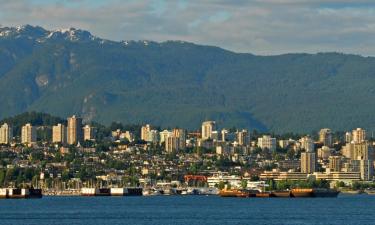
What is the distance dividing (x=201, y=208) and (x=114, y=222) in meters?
33.0

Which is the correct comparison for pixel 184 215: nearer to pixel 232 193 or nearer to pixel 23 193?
pixel 23 193

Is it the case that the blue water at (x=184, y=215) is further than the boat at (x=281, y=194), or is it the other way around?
the boat at (x=281, y=194)

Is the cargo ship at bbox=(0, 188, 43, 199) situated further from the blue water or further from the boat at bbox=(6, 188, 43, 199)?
the blue water

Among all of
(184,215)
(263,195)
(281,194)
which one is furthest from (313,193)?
(184,215)

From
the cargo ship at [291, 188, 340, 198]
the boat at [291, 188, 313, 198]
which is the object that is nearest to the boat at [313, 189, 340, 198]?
the cargo ship at [291, 188, 340, 198]

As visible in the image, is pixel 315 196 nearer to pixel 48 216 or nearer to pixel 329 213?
pixel 329 213

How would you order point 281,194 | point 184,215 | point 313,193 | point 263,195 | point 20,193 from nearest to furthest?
point 184,215 < point 20,193 < point 313,193 < point 263,195 < point 281,194

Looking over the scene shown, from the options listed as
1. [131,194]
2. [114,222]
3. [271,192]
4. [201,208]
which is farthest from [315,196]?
[114,222]

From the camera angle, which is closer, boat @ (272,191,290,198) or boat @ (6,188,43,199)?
boat @ (6,188,43,199)

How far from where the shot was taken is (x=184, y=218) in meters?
113

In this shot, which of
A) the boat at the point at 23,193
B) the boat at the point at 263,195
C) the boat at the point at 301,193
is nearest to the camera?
the boat at the point at 23,193

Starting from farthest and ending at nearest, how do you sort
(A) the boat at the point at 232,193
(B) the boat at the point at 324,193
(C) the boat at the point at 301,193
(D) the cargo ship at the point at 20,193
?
(A) the boat at the point at 232,193, (B) the boat at the point at 324,193, (C) the boat at the point at 301,193, (D) the cargo ship at the point at 20,193

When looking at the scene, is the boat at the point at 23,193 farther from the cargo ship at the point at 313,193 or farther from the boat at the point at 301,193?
the cargo ship at the point at 313,193

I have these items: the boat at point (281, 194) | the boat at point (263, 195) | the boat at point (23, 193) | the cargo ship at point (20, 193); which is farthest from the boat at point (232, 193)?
the boat at point (23, 193)
